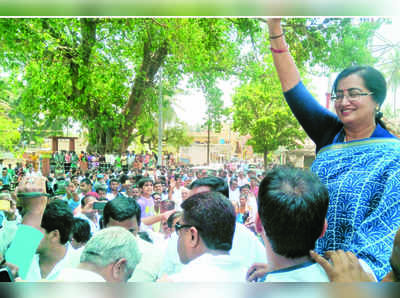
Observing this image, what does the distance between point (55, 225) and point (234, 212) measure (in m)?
1.14

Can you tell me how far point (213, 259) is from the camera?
5.49ft

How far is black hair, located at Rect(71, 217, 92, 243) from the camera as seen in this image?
82.4 inches

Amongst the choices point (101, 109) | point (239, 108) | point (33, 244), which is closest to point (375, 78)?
point (239, 108)

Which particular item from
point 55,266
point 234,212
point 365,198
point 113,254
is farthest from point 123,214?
point 365,198

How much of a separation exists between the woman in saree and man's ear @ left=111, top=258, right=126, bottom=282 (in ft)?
3.46

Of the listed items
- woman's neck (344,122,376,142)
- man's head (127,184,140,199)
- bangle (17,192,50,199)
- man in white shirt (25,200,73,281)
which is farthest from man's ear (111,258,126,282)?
woman's neck (344,122,376,142)

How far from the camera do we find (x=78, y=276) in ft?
6.50

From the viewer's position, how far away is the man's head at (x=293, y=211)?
4.58ft

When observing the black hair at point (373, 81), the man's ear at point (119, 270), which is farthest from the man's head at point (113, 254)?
the black hair at point (373, 81)

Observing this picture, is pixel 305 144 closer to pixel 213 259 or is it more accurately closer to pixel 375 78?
pixel 375 78

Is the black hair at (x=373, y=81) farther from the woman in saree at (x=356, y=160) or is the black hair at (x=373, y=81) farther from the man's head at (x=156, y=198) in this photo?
the man's head at (x=156, y=198)

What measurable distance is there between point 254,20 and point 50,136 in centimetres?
Result: 152

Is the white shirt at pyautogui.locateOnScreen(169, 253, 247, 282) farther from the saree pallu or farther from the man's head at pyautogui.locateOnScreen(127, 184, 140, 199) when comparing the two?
the man's head at pyautogui.locateOnScreen(127, 184, 140, 199)

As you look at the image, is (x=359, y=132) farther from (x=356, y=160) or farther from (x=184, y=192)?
(x=184, y=192)
